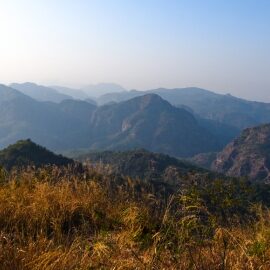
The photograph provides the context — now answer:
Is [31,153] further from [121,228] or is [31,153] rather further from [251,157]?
[251,157]

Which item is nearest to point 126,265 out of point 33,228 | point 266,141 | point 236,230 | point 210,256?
point 210,256

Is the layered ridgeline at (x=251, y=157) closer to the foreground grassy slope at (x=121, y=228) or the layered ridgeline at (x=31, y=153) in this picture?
the layered ridgeline at (x=31, y=153)

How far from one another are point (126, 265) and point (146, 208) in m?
2.43

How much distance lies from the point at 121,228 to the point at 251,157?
593 feet

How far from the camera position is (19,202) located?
17.6 ft

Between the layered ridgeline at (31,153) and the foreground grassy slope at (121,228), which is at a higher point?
the foreground grassy slope at (121,228)

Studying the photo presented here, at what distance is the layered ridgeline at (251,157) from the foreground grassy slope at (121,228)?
15792 cm

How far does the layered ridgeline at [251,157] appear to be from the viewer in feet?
545

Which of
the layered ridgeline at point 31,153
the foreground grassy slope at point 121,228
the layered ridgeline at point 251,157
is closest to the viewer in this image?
the foreground grassy slope at point 121,228

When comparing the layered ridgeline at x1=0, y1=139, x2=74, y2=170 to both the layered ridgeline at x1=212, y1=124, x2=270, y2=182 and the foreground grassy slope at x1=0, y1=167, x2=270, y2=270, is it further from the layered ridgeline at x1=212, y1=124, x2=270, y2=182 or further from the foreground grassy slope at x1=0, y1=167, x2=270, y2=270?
the layered ridgeline at x1=212, y1=124, x2=270, y2=182

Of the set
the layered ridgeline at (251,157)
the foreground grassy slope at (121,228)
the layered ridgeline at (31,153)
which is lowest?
the layered ridgeline at (251,157)

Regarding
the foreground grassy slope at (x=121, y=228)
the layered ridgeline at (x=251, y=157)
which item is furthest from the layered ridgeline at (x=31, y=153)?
the layered ridgeline at (x=251, y=157)

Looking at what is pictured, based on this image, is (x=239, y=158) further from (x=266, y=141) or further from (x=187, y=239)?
(x=187, y=239)

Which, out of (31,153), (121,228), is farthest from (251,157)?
(121,228)
